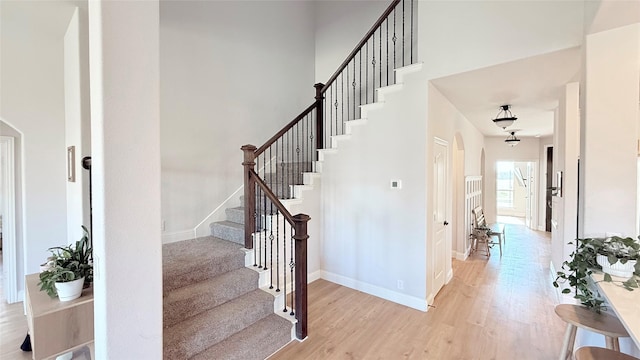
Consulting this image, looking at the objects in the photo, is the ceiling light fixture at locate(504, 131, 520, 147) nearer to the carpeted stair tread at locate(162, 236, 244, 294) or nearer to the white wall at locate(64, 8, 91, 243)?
the carpeted stair tread at locate(162, 236, 244, 294)

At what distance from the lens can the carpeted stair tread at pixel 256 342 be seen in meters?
2.23

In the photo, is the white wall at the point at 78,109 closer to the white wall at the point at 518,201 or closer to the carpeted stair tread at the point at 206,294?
the carpeted stair tread at the point at 206,294

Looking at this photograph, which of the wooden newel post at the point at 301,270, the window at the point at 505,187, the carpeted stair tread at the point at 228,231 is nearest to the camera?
the wooden newel post at the point at 301,270

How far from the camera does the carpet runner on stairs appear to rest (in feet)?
7.29

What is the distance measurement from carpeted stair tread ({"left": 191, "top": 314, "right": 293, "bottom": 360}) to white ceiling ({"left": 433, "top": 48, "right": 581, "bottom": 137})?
10.2ft

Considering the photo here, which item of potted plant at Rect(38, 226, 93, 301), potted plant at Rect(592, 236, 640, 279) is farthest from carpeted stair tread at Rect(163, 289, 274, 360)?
potted plant at Rect(592, 236, 640, 279)

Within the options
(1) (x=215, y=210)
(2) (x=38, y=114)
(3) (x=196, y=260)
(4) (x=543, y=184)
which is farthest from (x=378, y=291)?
(4) (x=543, y=184)

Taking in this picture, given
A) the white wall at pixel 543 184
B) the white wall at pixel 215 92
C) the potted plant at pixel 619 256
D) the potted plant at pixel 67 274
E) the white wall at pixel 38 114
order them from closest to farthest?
the potted plant at pixel 619 256 < the potted plant at pixel 67 274 < the white wall at pixel 38 114 < the white wall at pixel 215 92 < the white wall at pixel 543 184

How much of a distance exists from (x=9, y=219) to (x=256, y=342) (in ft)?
11.6

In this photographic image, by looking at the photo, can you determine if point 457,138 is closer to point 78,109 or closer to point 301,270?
point 301,270

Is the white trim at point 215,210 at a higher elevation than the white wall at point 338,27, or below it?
below

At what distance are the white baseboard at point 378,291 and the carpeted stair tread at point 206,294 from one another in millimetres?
1483

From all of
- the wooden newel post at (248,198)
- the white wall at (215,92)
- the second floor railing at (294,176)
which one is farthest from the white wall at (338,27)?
the wooden newel post at (248,198)

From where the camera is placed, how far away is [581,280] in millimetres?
1959
